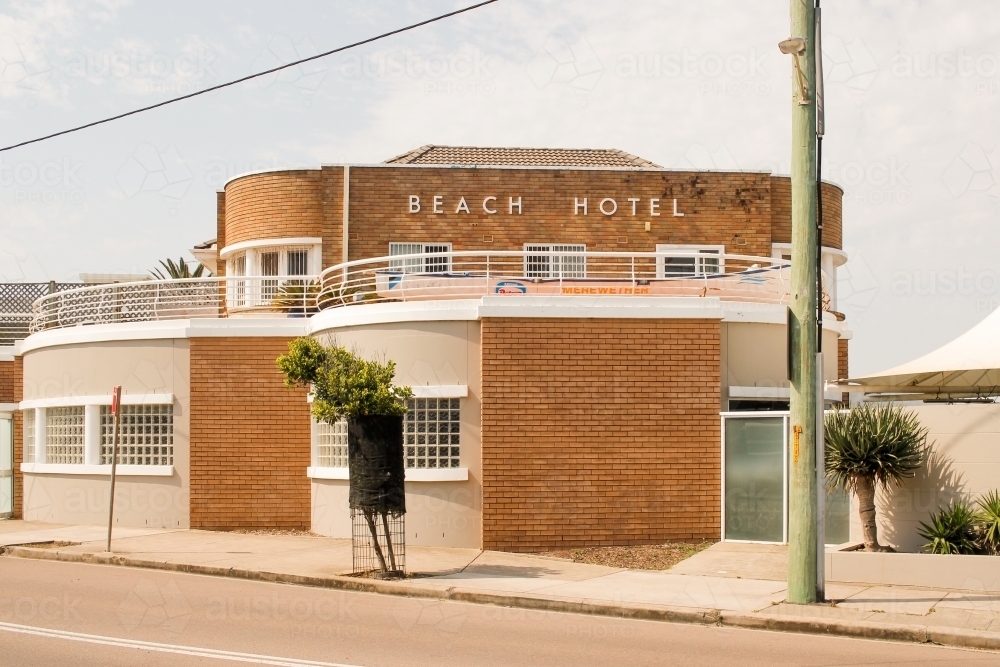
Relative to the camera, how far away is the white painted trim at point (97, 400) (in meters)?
20.1

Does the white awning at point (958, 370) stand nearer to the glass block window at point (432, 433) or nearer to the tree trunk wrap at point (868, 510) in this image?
the tree trunk wrap at point (868, 510)

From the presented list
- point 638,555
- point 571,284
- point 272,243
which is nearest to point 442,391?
point 571,284

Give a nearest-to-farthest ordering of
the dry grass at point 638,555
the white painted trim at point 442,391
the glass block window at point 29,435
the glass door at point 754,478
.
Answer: the dry grass at point 638,555
the glass door at point 754,478
the white painted trim at point 442,391
the glass block window at point 29,435

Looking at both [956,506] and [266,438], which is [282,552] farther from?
[956,506]

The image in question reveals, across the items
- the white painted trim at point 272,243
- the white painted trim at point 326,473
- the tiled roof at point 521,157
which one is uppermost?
the tiled roof at point 521,157

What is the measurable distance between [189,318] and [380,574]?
25.0ft

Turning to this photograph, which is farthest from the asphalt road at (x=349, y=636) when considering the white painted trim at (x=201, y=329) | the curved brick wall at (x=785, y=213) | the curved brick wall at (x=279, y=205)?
the curved brick wall at (x=785, y=213)

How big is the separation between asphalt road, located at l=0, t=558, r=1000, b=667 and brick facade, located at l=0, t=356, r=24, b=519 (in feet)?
33.5

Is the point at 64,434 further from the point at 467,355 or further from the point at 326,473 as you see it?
the point at 467,355

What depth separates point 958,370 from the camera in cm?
1503

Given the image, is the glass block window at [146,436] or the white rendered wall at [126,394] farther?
the glass block window at [146,436]

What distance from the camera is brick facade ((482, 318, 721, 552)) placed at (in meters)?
17.0

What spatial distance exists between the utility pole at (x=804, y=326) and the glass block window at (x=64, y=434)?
45.7 ft

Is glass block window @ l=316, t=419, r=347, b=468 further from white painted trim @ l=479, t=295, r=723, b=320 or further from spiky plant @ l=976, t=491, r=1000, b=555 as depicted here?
spiky plant @ l=976, t=491, r=1000, b=555
